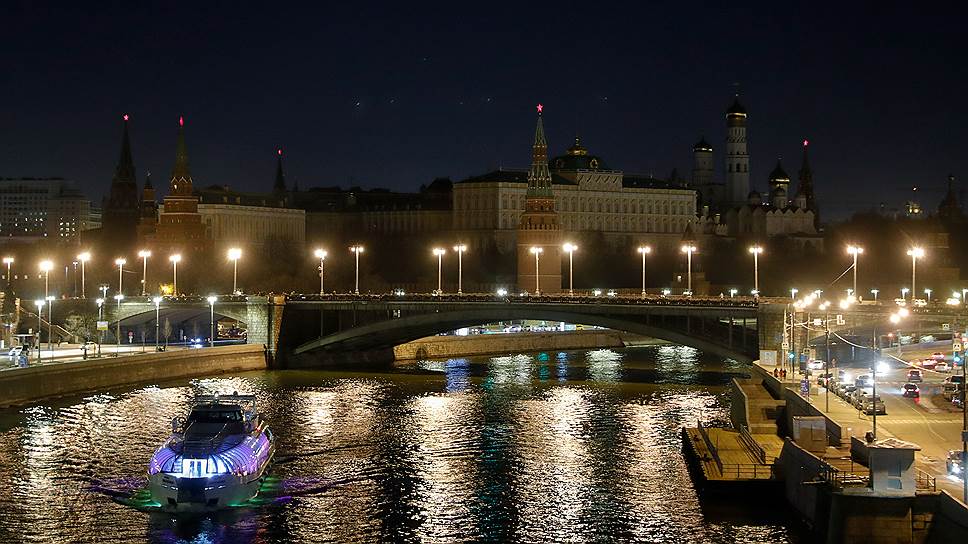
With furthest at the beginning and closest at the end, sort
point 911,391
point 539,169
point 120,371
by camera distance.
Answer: point 539,169
point 120,371
point 911,391

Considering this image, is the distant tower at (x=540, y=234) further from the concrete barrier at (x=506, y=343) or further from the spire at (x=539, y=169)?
the concrete barrier at (x=506, y=343)

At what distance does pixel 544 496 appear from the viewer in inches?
1891

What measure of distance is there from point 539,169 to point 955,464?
114315 millimetres

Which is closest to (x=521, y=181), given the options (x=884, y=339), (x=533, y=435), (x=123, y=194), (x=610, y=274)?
(x=610, y=274)

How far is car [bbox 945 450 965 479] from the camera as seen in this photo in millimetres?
37875

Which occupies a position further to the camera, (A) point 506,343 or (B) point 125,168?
(B) point 125,168

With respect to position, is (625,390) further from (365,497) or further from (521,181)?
(521,181)

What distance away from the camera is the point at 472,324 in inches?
3487

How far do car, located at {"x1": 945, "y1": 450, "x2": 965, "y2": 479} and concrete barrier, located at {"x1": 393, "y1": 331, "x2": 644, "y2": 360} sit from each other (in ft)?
202

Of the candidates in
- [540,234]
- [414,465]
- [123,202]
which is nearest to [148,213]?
[123,202]

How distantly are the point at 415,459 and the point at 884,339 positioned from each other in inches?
1693

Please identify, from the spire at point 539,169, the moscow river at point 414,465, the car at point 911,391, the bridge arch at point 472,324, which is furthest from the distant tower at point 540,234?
the car at point 911,391

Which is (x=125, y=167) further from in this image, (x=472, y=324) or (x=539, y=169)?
(x=472, y=324)

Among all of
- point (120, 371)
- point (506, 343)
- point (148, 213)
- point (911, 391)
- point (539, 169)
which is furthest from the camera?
point (148, 213)
